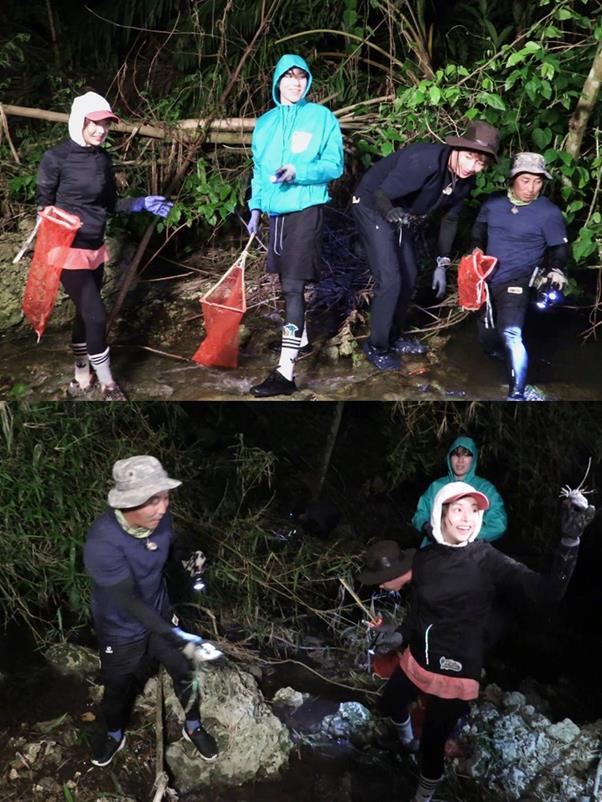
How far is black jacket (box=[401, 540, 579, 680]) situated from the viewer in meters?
2.75

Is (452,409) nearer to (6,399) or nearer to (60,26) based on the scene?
(6,399)

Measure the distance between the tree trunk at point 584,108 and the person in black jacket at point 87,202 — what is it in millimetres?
2487

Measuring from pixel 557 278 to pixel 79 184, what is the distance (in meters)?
2.49

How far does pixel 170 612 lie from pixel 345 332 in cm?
226

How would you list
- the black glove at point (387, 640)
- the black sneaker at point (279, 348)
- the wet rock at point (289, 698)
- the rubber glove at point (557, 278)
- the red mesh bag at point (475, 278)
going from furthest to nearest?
1. the black sneaker at point (279, 348)
2. the red mesh bag at point (475, 278)
3. the rubber glove at point (557, 278)
4. the wet rock at point (289, 698)
5. the black glove at point (387, 640)

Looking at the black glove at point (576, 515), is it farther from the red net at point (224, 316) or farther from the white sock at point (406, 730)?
the red net at point (224, 316)

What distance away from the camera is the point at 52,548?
3.85 meters

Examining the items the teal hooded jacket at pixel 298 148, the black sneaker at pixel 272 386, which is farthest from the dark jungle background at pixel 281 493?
the teal hooded jacket at pixel 298 148

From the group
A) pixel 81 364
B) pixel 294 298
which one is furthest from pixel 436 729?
pixel 81 364

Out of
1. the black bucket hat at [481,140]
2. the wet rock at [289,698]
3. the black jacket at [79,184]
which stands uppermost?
the black bucket hat at [481,140]

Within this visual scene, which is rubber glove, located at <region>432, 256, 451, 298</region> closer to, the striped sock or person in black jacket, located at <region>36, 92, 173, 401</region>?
person in black jacket, located at <region>36, 92, 173, 401</region>

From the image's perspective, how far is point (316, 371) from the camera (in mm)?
4566

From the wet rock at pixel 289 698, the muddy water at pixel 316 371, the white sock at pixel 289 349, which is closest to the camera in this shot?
the wet rock at pixel 289 698

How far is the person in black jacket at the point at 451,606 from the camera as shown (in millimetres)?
2727
